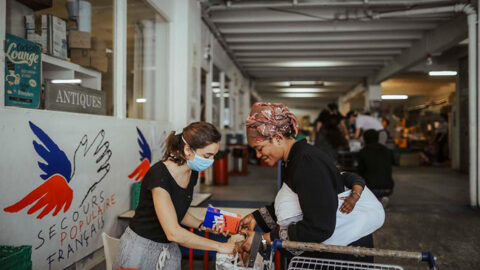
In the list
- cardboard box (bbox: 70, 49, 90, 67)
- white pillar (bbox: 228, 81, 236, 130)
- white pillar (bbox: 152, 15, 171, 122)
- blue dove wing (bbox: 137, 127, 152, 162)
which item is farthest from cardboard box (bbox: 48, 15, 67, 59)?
white pillar (bbox: 228, 81, 236, 130)

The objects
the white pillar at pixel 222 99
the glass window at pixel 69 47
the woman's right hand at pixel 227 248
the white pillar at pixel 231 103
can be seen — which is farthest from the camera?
the white pillar at pixel 231 103

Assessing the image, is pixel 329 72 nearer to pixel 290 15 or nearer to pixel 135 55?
pixel 290 15

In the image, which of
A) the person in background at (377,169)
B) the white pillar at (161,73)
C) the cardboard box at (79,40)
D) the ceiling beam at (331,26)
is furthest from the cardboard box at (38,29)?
the ceiling beam at (331,26)

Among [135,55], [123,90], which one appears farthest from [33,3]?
[135,55]

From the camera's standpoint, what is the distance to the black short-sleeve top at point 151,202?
2.17m

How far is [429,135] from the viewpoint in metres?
16.7

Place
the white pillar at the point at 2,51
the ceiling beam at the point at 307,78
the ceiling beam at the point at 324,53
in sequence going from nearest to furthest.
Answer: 1. the white pillar at the point at 2,51
2. the ceiling beam at the point at 324,53
3. the ceiling beam at the point at 307,78

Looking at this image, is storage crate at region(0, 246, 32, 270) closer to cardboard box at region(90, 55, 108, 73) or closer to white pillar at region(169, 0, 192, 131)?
cardboard box at region(90, 55, 108, 73)

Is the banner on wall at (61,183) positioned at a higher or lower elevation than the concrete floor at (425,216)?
higher

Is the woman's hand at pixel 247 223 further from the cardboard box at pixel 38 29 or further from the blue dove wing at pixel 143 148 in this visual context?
the blue dove wing at pixel 143 148

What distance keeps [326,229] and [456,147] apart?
12016 millimetres

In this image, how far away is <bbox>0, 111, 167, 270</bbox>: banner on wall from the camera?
8.62ft

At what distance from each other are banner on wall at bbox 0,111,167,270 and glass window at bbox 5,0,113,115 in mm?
266

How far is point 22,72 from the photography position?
2.92m
